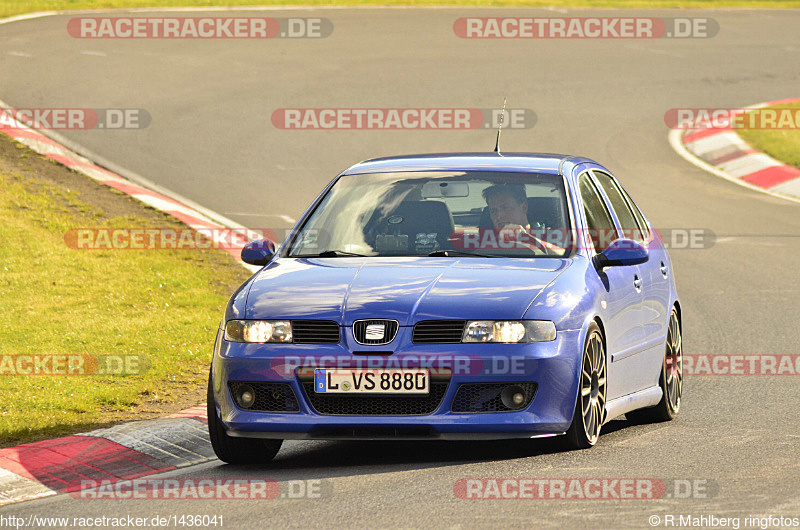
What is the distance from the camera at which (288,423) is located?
22.4ft

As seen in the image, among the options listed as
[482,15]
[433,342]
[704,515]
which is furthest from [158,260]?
[482,15]

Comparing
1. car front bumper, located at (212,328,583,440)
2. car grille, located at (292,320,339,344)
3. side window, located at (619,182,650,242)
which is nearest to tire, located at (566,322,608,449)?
car front bumper, located at (212,328,583,440)

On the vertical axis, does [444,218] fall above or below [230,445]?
above

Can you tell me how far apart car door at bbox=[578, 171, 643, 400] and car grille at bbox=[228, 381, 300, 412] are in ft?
5.90

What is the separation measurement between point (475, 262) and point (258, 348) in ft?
4.29

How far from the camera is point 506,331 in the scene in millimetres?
6711

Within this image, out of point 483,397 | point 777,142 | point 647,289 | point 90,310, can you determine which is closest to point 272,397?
point 483,397

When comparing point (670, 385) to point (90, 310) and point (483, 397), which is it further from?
point (90, 310)

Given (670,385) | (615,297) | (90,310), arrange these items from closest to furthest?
(615,297), (670,385), (90,310)

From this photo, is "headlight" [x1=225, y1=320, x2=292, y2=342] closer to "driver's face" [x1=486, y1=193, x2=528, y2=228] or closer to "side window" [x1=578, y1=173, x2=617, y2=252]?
"driver's face" [x1=486, y1=193, x2=528, y2=228]

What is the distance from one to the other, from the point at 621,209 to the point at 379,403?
2862 mm

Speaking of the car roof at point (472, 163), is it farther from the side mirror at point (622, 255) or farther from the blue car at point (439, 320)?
the side mirror at point (622, 255)

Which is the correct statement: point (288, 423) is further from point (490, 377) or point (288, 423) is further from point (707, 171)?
point (707, 171)

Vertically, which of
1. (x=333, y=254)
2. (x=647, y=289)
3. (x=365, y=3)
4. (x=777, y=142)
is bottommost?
(x=777, y=142)
